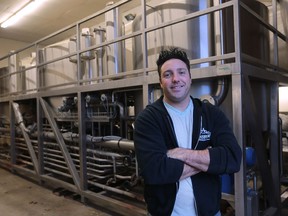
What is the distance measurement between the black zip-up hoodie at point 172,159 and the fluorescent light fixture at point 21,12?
4.83 m

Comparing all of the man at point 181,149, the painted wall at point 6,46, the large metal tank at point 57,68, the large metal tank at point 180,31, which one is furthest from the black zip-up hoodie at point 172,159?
the painted wall at point 6,46

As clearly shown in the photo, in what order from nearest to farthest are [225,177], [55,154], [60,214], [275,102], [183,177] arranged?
[183,177], [225,177], [275,102], [60,214], [55,154]

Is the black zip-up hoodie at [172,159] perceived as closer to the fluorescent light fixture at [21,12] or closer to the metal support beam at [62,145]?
the metal support beam at [62,145]

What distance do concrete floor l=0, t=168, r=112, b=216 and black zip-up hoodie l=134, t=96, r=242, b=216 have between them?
1762mm

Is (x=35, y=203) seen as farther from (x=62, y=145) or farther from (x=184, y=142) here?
(x=184, y=142)

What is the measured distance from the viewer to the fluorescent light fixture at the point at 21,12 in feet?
16.8

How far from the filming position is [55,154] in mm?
3744

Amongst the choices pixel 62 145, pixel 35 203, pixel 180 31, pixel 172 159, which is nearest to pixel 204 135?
pixel 172 159

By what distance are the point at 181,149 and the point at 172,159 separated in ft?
0.21

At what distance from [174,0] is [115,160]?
1765 mm

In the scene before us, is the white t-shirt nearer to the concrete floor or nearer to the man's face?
the man's face

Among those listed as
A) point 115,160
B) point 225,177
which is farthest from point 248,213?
point 115,160

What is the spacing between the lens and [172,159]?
1.13 m

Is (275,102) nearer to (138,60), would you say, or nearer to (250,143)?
(250,143)
